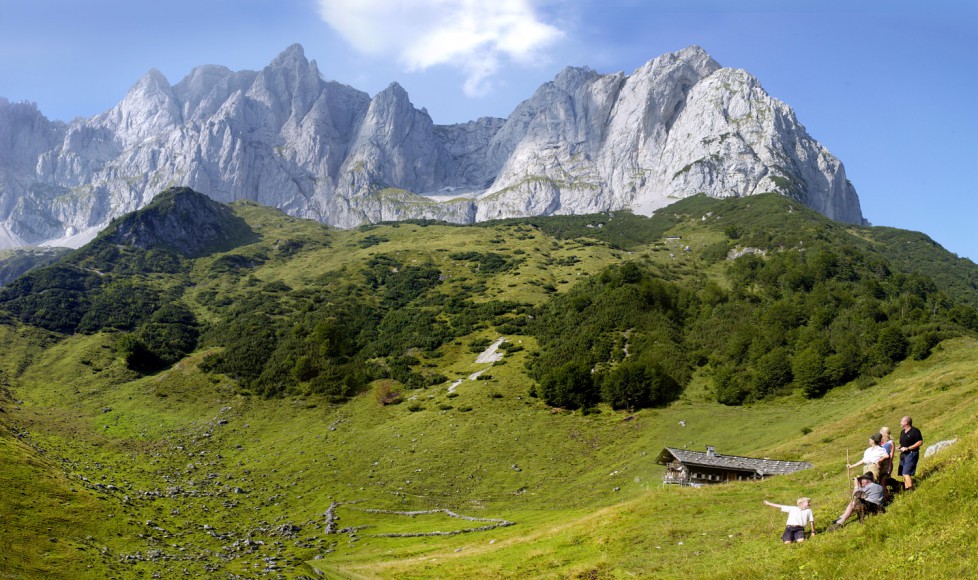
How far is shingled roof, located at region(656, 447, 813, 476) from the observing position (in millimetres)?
56375

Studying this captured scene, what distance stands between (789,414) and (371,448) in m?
63.4

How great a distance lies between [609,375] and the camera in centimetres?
11494

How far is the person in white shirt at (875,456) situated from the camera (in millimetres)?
23172

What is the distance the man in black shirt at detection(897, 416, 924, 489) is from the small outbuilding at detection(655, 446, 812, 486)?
112 feet

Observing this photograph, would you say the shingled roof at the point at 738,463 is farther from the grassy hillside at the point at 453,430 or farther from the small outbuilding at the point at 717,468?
the grassy hillside at the point at 453,430

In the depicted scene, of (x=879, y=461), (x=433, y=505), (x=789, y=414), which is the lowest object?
(x=433, y=505)

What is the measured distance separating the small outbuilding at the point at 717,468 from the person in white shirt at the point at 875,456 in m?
34.6

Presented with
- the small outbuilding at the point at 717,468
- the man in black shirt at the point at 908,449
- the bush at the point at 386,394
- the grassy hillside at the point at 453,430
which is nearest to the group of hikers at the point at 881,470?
the man in black shirt at the point at 908,449

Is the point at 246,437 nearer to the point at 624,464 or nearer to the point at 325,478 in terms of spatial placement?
the point at 325,478

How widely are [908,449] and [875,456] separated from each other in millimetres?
1188

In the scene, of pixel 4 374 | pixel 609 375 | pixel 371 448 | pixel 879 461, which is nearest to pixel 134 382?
pixel 4 374

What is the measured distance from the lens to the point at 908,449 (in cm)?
2317

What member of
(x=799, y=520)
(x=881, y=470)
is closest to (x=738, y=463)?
(x=799, y=520)

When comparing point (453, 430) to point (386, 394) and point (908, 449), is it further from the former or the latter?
point (908, 449)
